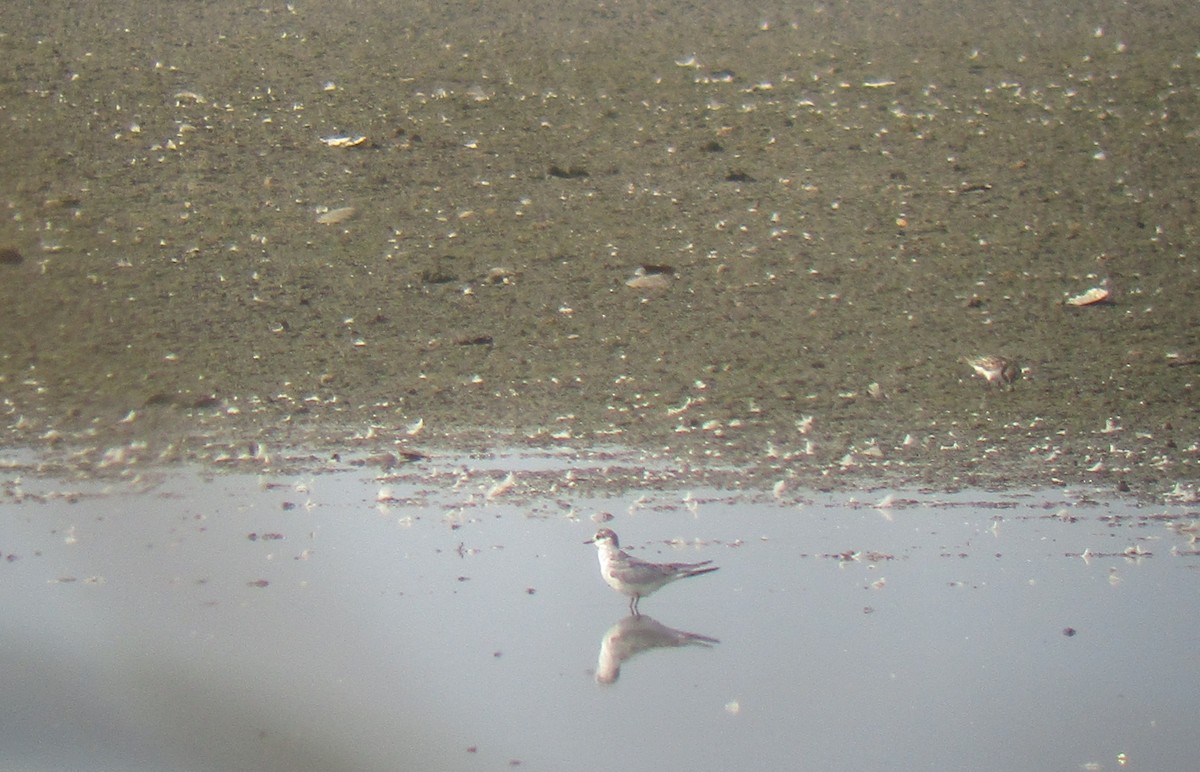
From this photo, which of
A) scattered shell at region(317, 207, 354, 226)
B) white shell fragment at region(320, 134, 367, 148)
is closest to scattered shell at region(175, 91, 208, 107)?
white shell fragment at region(320, 134, 367, 148)

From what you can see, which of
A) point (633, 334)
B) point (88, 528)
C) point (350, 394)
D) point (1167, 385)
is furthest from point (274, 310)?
point (1167, 385)

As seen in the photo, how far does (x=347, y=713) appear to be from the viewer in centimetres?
321

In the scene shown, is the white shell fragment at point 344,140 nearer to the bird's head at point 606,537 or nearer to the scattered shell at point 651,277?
the scattered shell at point 651,277

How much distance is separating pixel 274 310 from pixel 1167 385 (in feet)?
9.58

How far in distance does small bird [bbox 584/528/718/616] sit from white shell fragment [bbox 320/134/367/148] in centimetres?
362

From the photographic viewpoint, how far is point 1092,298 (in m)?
5.97

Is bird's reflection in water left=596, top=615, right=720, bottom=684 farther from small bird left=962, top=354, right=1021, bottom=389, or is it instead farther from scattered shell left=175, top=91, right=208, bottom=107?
scattered shell left=175, top=91, right=208, bottom=107

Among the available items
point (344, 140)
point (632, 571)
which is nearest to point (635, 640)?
point (632, 571)

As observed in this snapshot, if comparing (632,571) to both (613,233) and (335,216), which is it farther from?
(335,216)

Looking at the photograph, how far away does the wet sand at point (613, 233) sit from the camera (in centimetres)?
511

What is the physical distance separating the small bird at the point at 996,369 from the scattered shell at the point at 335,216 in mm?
→ 2446


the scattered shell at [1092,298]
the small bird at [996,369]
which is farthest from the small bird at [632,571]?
the scattered shell at [1092,298]

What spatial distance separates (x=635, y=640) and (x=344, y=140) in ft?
13.2

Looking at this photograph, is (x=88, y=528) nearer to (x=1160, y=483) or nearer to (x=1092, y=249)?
(x=1160, y=483)
